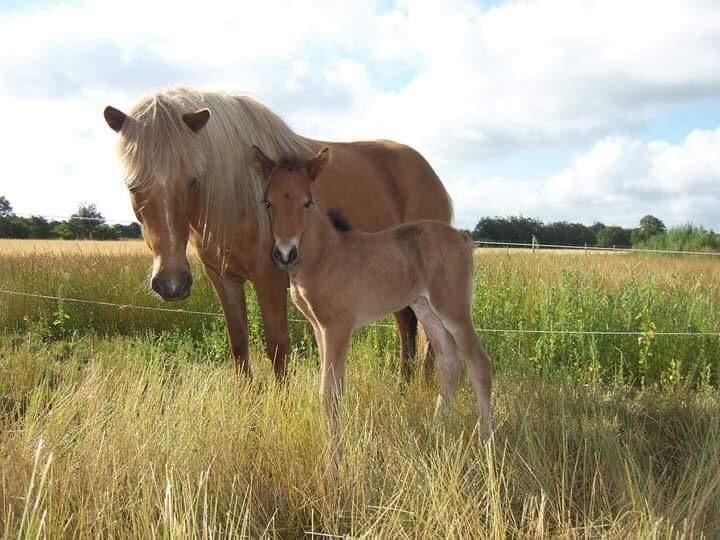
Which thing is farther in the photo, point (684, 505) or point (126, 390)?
point (126, 390)

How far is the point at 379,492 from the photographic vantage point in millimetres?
3053

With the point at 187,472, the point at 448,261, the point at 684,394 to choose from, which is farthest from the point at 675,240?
the point at 187,472

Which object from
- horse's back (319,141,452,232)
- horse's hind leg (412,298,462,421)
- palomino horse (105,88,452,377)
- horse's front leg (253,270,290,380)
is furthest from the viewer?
horse's back (319,141,452,232)

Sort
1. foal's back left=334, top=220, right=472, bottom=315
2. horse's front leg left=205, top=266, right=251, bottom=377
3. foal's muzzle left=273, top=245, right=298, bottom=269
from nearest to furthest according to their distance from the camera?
foal's muzzle left=273, top=245, right=298, bottom=269 < foal's back left=334, top=220, right=472, bottom=315 < horse's front leg left=205, top=266, right=251, bottom=377

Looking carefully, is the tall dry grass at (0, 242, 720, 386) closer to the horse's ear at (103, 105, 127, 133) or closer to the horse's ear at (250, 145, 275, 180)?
the horse's ear at (103, 105, 127, 133)

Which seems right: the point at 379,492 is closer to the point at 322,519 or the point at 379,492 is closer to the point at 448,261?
the point at 322,519

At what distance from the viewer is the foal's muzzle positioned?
11.1ft

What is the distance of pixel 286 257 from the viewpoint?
3.37 meters

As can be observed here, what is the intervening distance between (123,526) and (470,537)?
5.16 feet

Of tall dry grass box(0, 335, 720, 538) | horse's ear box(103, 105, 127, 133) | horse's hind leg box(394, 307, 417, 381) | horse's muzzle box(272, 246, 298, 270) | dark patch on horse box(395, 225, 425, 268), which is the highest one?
horse's ear box(103, 105, 127, 133)

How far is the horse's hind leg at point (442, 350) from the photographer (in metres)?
4.49

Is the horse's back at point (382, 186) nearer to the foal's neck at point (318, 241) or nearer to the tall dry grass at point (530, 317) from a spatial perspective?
the foal's neck at point (318, 241)

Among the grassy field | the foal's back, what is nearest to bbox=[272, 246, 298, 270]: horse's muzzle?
the foal's back

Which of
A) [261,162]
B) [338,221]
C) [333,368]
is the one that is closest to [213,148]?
[261,162]
